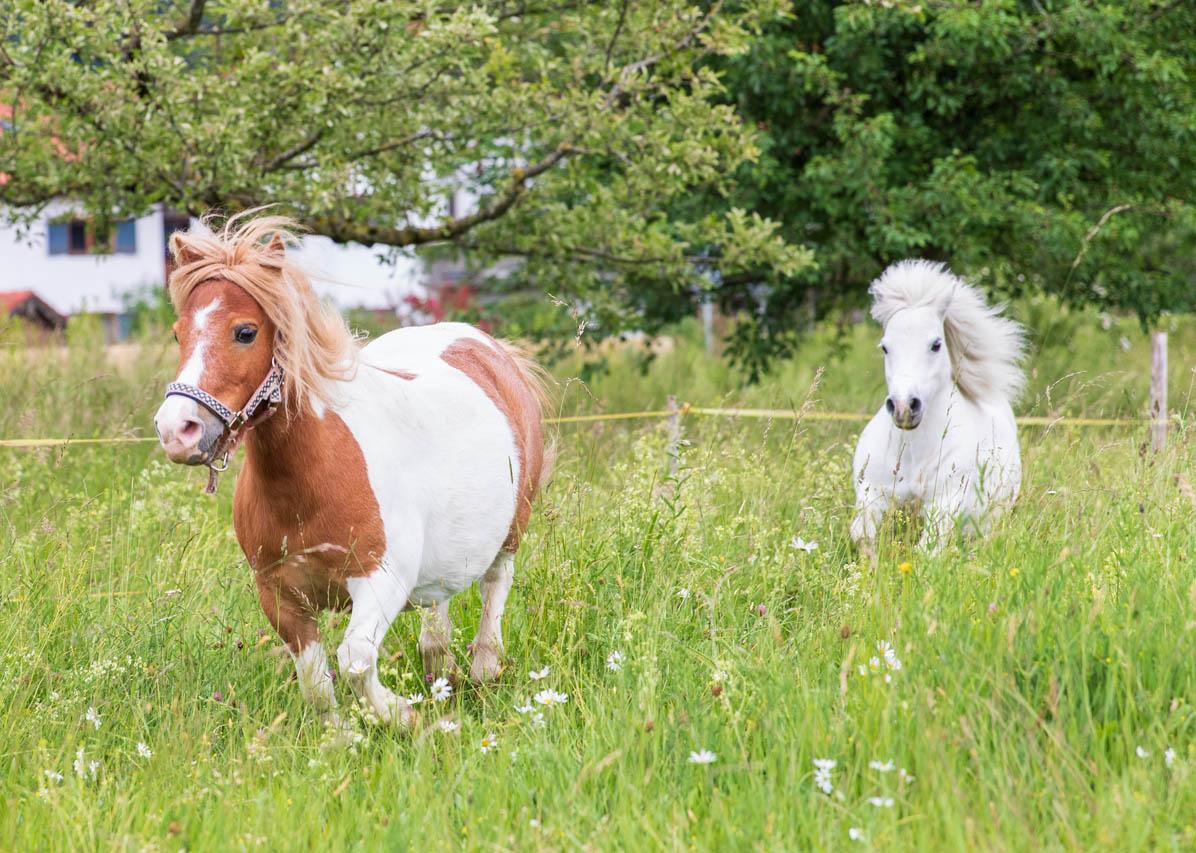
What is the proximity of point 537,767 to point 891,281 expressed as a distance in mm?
3414

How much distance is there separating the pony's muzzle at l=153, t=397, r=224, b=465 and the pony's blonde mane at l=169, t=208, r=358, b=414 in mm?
351

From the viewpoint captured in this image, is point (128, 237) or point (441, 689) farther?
point (128, 237)

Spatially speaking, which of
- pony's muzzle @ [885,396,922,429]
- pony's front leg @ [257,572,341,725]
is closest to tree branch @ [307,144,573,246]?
pony's muzzle @ [885,396,922,429]

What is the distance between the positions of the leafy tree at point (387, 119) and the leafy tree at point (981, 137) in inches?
32.8

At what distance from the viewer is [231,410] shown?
3443mm

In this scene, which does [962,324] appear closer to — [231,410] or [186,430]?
[231,410]

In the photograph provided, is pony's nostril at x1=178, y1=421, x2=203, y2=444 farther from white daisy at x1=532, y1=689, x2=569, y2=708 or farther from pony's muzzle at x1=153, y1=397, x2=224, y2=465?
white daisy at x1=532, y1=689, x2=569, y2=708

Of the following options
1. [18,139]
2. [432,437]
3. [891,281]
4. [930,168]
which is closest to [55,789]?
[432,437]

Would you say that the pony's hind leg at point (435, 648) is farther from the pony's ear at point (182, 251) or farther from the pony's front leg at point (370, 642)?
the pony's ear at point (182, 251)

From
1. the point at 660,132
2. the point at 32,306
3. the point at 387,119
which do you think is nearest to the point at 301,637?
the point at 387,119

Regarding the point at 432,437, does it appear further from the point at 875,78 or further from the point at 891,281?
the point at 875,78

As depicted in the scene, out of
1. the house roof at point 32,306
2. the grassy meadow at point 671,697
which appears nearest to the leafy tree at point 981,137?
the grassy meadow at point 671,697

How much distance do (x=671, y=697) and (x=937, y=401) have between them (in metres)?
2.70

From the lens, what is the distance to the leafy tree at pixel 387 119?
23.4 feet
